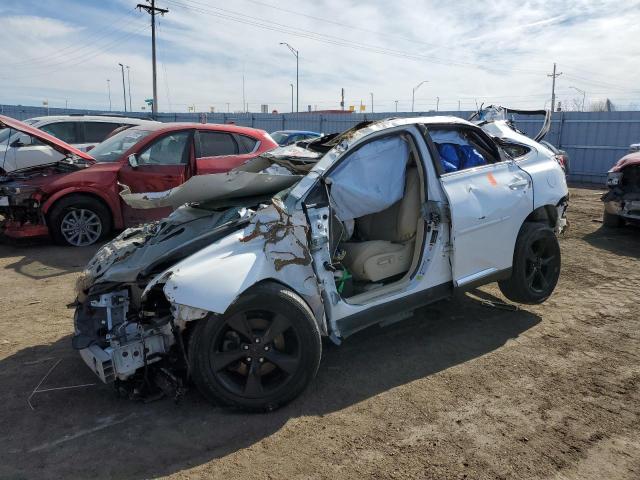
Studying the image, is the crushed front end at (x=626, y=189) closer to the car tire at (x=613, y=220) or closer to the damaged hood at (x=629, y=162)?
the damaged hood at (x=629, y=162)

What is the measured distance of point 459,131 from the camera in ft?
15.2

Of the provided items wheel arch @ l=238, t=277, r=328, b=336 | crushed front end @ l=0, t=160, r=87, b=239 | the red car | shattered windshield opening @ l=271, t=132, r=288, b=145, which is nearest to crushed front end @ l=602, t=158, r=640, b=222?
the red car

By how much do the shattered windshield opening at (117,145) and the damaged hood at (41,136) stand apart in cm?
24

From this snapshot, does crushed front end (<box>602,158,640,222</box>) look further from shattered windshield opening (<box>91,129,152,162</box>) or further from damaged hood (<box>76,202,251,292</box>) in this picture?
shattered windshield opening (<box>91,129,152,162</box>)

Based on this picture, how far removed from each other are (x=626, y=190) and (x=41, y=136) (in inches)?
360

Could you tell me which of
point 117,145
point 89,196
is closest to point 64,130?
point 117,145

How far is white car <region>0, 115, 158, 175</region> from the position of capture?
9086mm

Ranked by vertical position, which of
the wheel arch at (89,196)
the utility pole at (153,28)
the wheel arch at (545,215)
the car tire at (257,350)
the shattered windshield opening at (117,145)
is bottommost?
the car tire at (257,350)

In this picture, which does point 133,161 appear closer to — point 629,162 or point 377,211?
point 377,211

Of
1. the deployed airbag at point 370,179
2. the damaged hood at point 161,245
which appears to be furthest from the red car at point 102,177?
the deployed airbag at point 370,179

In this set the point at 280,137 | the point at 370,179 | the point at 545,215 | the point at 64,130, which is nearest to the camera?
the point at 370,179

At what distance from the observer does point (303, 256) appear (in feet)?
10.9

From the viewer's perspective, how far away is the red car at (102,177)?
7.15 meters

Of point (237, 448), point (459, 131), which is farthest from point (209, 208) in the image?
point (459, 131)
